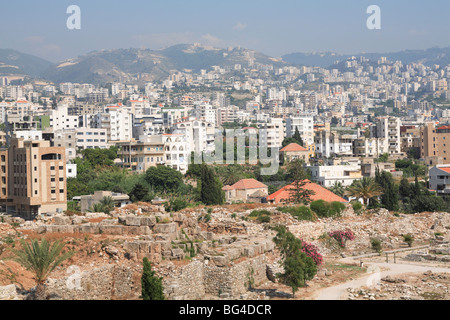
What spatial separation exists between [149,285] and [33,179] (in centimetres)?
2323

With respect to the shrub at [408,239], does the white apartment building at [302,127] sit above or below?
above

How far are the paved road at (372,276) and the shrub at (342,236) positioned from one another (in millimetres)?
2258

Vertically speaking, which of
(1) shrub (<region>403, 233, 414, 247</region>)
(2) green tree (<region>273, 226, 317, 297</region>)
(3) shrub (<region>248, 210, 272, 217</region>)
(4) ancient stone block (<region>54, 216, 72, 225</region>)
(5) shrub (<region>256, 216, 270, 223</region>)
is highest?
(4) ancient stone block (<region>54, 216, 72, 225</region>)

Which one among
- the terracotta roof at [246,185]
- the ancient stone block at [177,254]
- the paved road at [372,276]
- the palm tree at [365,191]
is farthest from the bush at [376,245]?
the terracotta roof at [246,185]

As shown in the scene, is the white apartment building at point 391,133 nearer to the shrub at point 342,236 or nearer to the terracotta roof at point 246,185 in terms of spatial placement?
the terracotta roof at point 246,185

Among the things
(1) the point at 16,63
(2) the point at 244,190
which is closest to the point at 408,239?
(2) the point at 244,190

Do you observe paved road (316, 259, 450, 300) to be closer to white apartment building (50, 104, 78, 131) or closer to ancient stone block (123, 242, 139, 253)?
ancient stone block (123, 242, 139, 253)

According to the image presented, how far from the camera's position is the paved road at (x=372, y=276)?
1407 centimetres

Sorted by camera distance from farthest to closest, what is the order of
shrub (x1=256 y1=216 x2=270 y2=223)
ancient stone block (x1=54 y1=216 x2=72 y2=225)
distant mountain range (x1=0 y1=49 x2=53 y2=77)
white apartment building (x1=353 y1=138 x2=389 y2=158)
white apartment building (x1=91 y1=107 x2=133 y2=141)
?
distant mountain range (x1=0 y1=49 x2=53 y2=77)
white apartment building (x1=353 y1=138 x2=389 y2=158)
white apartment building (x1=91 y1=107 x2=133 y2=141)
shrub (x1=256 y1=216 x2=270 y2=223)
ancient stone block (x1=54 y1=216 x2=72 y2=225)

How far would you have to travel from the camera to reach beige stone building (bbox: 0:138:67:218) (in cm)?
3269

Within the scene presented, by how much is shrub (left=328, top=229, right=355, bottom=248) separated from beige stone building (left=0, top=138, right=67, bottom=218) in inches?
629

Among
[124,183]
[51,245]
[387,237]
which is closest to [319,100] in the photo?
[124,183]

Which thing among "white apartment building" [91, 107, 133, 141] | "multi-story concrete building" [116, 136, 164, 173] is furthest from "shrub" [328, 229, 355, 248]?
"white apartment building" [91, 107, 133, 141]
